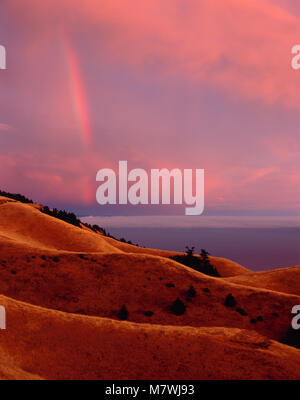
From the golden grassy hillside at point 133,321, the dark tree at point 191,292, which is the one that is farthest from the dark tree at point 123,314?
the dark tree at point 191,292

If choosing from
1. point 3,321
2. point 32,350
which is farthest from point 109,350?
point 3,321

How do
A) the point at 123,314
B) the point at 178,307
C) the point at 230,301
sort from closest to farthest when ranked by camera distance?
the point at 123,314, the point at 178,307, the point at 230,301

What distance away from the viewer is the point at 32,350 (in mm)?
16000

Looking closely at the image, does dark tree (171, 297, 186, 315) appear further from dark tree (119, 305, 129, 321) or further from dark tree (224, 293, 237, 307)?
dark tree (224, 293, 237, 307)

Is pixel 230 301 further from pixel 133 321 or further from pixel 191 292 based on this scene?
pixel 133 321

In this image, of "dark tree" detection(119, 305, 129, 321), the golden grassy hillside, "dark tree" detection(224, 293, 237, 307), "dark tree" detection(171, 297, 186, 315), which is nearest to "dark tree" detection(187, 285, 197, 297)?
the golden grassy hillside

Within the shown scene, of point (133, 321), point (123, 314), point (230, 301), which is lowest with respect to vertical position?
point (133, 321)

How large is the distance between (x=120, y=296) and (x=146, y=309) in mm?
3804

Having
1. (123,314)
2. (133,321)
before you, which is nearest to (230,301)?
(133,321)

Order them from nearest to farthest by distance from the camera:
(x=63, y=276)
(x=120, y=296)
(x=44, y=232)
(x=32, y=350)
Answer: (x=32, y=350)
(x=120, y=296)
(x=63, y=276)
(x=44, y=232)
